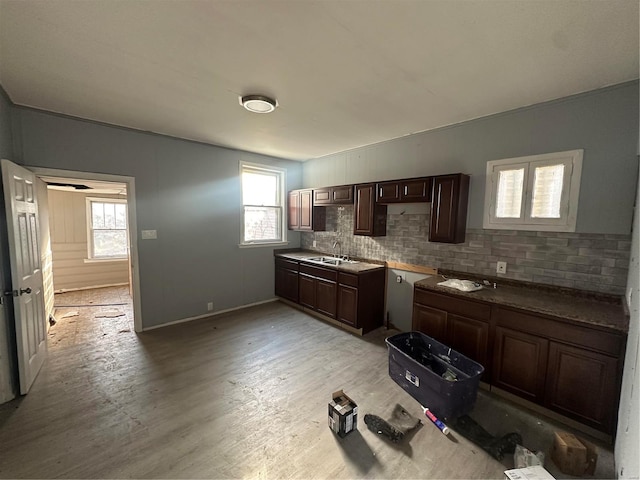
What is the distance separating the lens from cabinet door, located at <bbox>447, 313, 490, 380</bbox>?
7.75ft

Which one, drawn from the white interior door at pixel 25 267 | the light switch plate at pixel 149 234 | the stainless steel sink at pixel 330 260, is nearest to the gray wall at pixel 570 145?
the stainless steel sink at pixel 330 260

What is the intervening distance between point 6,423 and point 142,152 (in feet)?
9.55

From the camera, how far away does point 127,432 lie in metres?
1.88

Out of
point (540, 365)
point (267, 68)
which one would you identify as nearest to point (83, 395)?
Answer: point (267, 68)

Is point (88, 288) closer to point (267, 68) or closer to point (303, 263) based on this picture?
point (303, 263)

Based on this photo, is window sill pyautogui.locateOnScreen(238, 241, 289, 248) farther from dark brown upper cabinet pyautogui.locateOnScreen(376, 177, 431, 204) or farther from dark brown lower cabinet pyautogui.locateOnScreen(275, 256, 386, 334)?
dark brown upper cabinet pyautogui.locateOnScreen(376, 177, 431, 204)

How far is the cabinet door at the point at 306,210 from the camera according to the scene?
14.8 feet

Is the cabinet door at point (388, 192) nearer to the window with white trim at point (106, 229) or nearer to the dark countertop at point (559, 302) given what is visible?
the dark countertop at point (559, 302)

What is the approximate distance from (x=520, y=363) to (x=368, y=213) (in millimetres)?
2276

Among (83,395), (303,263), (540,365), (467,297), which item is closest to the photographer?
(540,365)

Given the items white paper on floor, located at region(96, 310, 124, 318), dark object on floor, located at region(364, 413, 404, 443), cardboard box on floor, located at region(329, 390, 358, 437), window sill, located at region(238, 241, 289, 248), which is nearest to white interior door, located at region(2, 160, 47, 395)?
white paper on floor, located at region(96, 310, 124, 318)

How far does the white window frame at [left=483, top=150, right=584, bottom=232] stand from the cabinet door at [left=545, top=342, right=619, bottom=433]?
3.59 ft

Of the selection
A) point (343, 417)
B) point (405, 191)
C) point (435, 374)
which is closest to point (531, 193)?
point (405, 191)

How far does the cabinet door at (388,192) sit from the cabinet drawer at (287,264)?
175 centimetres
